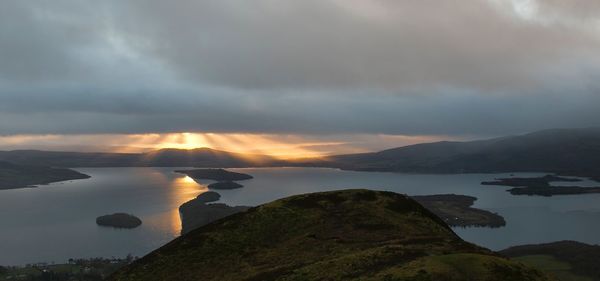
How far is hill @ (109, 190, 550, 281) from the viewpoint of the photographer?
141 ft

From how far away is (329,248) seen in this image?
6675 cm

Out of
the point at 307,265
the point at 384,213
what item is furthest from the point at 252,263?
the point at 384,213

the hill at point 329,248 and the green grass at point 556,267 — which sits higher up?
the hill at point 329,248

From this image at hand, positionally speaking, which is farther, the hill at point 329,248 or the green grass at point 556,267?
the green grass at point 556,267

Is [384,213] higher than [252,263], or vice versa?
[384,213]

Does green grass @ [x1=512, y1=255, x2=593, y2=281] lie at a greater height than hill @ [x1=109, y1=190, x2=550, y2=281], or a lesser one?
lesser

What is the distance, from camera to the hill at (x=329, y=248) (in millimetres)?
42875

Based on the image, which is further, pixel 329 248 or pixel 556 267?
pixel 556 267

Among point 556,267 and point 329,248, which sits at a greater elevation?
point 329,248

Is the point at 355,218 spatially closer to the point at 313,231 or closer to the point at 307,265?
the point at 313,231

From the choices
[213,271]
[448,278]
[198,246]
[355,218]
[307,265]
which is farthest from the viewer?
[355,218]

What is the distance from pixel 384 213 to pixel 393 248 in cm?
3412

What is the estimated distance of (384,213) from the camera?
289 feet

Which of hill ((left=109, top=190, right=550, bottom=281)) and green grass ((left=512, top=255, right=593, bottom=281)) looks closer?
hill ((left=109, top=190, right=550, bottom=281))
